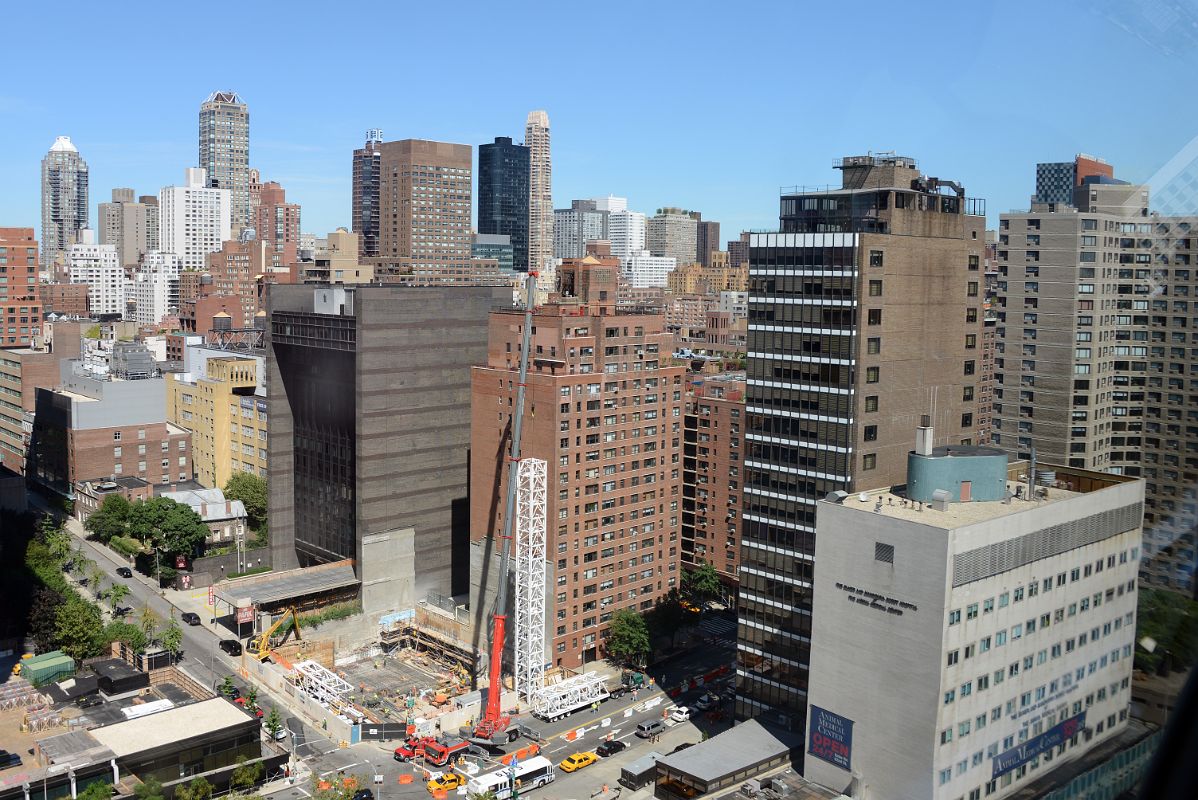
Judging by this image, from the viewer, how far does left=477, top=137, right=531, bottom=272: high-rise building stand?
10881cm

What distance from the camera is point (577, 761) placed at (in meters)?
24.4

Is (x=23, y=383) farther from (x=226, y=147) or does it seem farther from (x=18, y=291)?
(x=226, y=147)

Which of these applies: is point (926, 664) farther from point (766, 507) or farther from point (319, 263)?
point (319, 263)

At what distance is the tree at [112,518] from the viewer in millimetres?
38750

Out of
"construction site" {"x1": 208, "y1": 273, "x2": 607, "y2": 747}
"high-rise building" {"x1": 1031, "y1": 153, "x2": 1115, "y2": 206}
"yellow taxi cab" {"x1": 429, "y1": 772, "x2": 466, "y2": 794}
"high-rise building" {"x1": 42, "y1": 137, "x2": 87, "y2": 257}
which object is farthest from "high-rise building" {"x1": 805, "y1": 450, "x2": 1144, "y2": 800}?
"high-rise building" {"x1": 42, "y1": 137, "x2": 87, "y2": 257}

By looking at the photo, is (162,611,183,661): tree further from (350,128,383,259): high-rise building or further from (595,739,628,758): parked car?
(350,128,383,259): high-rise building

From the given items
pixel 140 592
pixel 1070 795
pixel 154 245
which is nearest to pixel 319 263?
pixel 140 592

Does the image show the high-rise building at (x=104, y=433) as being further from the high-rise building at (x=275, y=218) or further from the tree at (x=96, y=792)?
the high-rise building at (x=275, y=218)

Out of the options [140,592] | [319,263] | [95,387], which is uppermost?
[319,263]

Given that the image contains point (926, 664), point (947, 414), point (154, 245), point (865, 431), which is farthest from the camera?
point (154, 245)

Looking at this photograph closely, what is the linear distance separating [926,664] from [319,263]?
50966 mm

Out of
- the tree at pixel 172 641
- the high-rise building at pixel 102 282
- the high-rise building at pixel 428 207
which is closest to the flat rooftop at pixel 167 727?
the tree at pixel 172 641

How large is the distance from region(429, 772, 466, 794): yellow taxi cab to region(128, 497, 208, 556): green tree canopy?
55.5 ft

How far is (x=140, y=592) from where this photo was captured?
35.3m
